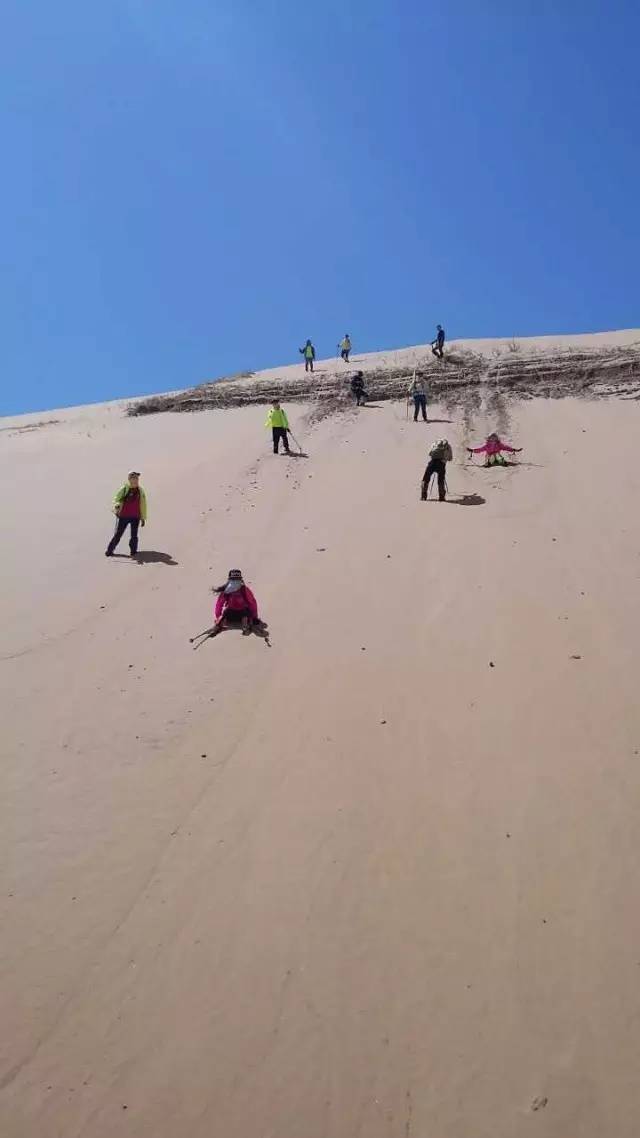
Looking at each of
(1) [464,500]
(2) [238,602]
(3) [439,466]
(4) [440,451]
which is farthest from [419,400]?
(2) [238,602]

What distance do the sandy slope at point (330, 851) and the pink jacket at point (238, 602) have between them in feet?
0.93

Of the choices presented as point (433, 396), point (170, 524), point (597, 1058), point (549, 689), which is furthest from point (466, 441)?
point (597, 1058)

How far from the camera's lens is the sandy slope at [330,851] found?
2.95 meters

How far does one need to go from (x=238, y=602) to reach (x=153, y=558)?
2.67 metres

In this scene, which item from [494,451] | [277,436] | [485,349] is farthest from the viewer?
[485,349]

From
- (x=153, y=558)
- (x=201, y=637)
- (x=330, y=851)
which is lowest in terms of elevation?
(x=330, y=851)

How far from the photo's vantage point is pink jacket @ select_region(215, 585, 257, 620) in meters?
6.75

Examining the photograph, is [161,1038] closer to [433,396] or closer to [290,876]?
[290,876]

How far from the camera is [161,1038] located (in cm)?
311

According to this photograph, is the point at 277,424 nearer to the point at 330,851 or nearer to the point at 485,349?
the point at 485,349

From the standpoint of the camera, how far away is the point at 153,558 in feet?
29.5

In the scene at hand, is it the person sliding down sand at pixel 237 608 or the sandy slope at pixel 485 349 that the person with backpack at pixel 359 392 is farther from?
the person sliding down sand at pixel 237 608

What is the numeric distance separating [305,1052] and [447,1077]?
24.8 inches

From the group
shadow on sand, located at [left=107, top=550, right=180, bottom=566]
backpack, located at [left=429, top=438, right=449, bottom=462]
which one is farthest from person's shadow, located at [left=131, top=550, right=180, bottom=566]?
backpack, located at [left=429, top=438, right=449, bottom=462]
